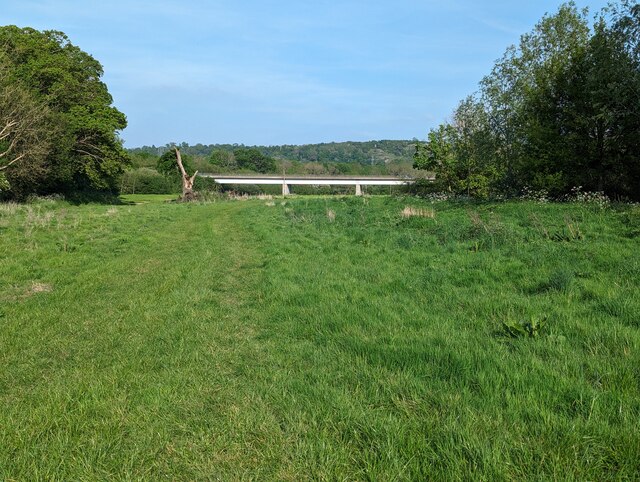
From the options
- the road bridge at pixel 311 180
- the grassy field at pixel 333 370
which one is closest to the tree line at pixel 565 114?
the grassy field at pixel 333 370

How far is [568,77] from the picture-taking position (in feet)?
72.5

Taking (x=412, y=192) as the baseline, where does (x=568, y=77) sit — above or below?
above

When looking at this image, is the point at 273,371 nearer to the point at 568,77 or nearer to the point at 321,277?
the point at 321,277

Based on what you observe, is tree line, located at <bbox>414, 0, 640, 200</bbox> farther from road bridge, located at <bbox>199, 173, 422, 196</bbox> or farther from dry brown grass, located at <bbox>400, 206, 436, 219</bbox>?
road bridge, located at <bbox>199, 173, 422, 196</bbox>

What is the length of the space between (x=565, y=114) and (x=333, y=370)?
946 inches

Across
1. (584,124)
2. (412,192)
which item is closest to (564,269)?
(584,124)

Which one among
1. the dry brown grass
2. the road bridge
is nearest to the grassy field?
the dry brown grass

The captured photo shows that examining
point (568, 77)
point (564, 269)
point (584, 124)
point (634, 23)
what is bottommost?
point (564, 269)

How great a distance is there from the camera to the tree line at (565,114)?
18.5 m

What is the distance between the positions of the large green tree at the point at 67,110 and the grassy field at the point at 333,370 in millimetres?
27327

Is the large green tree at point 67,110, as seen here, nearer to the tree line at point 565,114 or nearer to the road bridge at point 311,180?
the tree line at point 565,114

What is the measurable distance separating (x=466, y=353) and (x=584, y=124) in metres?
21.6

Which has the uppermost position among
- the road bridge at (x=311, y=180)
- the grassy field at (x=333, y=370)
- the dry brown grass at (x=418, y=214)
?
the road bridge at (x=311, y=180)

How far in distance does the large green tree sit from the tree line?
3131 cm
